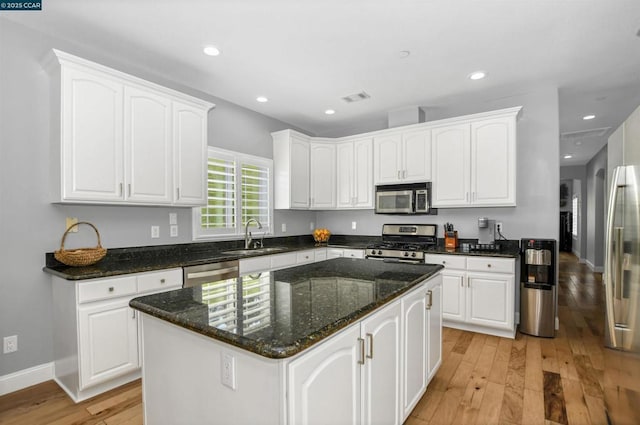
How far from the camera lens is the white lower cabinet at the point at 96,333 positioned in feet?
7.45

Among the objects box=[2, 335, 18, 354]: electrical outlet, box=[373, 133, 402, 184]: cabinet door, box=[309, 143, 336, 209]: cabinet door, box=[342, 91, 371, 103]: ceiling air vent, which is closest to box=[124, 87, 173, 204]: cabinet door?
box=[2, 335, 18, 354]: electrical outlet

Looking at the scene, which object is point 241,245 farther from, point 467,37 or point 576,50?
point 576,50

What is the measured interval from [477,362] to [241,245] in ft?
9.55

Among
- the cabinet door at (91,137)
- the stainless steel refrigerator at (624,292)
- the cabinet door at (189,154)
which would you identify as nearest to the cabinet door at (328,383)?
the stainless steel refrigerator at (624,292)

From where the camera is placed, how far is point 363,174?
4746 mm

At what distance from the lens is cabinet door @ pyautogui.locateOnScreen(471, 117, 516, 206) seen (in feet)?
12.0

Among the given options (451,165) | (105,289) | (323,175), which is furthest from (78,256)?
(451,165)

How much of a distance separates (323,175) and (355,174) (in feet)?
1.63

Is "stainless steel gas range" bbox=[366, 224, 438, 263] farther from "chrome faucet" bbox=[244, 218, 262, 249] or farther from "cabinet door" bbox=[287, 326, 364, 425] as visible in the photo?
"cabinet door" bbox=[287, 326, 364, 425]

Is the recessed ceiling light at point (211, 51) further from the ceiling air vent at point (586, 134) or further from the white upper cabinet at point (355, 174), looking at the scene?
the ceiling air vent at point (586, 134)

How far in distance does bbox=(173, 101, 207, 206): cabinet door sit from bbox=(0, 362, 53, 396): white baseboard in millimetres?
1679

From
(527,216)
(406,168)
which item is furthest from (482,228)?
(406,168)

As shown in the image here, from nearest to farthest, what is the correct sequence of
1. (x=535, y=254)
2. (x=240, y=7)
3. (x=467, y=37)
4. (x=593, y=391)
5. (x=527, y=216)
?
(x=240, y=7) → (x=593, y=391) → (x=467, y=37) → (x=535, y=254) → (x=527, y=216)

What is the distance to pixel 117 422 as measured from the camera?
2086 millimetres
